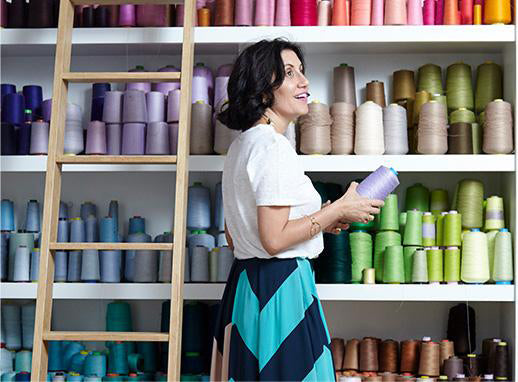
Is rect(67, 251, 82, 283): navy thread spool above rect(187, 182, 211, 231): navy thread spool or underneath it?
underneath

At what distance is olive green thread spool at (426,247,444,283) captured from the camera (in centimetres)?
285

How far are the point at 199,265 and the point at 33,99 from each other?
92 centimetres

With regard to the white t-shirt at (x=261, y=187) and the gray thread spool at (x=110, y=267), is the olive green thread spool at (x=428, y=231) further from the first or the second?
the gray thread spool at (x=110, y=267)

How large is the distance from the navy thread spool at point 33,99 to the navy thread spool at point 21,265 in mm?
533

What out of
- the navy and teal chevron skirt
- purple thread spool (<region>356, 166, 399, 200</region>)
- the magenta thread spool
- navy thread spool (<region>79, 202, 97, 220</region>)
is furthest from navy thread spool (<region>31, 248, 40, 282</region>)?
purple thread spool (<region>356, 166, 399, 200</region>)

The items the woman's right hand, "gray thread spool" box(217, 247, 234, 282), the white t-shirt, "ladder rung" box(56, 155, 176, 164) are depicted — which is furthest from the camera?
"gray thread spool" box(217, 247, 234, 282)

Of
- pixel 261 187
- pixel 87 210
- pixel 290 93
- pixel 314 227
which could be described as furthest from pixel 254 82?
pixel 87 210

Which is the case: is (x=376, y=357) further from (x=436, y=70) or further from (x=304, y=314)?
(x=436, y=70)

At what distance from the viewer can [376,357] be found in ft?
9.64

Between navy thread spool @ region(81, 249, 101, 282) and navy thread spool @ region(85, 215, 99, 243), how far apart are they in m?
0.09

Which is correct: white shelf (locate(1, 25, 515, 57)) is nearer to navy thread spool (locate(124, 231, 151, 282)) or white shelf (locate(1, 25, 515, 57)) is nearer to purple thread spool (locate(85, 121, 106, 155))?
purple thread spool (locate(85, 121, 106, 155))

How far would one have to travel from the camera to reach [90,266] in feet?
9.70

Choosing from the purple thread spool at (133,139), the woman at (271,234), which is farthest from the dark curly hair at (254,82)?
the purple thread spool at (133,139)

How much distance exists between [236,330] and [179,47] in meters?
1.28
